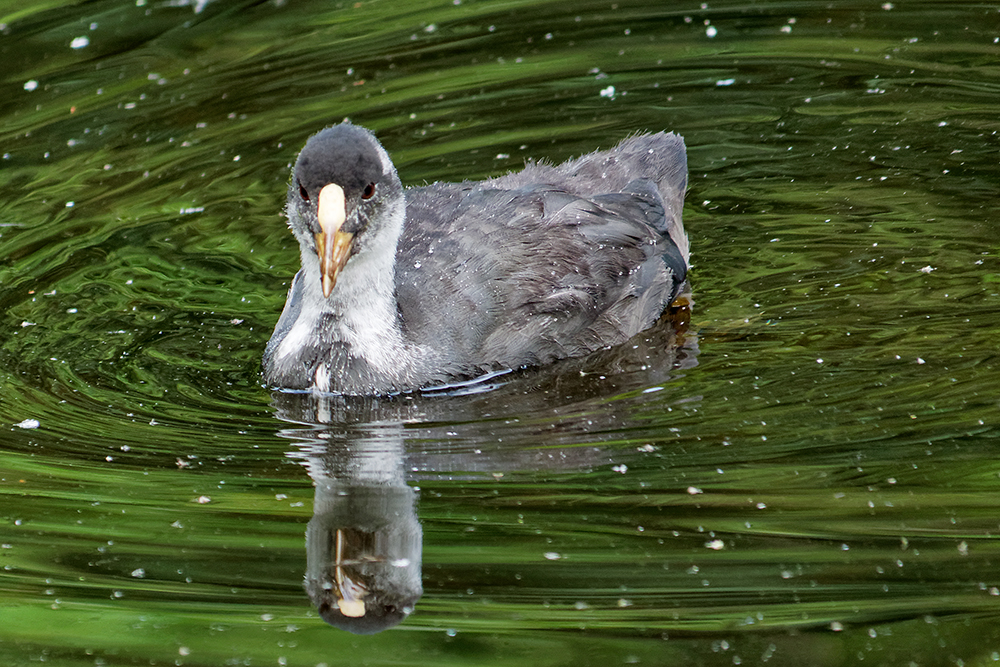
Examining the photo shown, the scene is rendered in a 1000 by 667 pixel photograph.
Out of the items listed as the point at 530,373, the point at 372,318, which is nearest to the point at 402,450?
the point at 372,318

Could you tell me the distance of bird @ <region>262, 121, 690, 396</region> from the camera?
6.69 meters

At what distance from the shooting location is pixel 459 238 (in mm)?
7293

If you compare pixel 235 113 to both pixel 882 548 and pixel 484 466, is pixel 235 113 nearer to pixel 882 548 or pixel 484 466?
pixel 484 466

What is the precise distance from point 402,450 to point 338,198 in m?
1.10

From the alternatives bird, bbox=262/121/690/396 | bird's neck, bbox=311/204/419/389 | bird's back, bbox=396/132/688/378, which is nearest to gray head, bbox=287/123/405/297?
bird, bbox=262/121/690/396

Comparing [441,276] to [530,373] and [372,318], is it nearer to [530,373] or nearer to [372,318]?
[372,318]

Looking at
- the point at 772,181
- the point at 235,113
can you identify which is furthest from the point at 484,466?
the point at 235,113

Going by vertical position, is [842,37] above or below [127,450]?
above

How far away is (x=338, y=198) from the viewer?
21.6 feet

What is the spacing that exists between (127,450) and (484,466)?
4.81ft

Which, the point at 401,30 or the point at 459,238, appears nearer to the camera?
the point at 459,238

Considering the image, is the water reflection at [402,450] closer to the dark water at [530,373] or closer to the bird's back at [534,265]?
the dark water at [530,373]

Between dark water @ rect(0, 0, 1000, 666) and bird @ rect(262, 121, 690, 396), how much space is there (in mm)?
182

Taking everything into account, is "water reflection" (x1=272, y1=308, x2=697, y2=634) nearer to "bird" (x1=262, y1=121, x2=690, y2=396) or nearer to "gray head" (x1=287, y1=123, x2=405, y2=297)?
"bird" (x1=262, y1=121, x2=690, y2=396)
